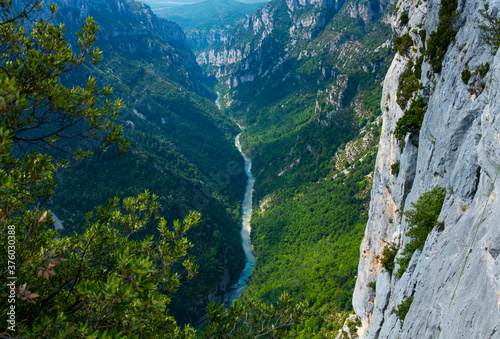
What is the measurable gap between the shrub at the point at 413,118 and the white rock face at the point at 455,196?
96cm

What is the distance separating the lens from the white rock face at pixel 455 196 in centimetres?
1116

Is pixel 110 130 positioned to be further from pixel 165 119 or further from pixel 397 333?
pixel 165 119

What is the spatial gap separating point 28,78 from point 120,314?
267 inches

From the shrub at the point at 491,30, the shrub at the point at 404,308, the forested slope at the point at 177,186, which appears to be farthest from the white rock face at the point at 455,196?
the forested slope at the point at 177,186

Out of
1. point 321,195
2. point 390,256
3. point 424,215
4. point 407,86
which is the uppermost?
point 407,86

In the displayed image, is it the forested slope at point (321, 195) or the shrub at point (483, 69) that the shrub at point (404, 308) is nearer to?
the shrub at point (483, 69)

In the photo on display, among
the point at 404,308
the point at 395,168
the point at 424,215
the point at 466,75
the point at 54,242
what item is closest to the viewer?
the point at 54,242

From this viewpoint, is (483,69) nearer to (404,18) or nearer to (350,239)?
(404,18)

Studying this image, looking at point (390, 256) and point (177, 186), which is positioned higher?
point (177, 186)

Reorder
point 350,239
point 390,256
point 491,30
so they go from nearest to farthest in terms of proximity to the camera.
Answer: point 491,30
point 390,256
point 350,239

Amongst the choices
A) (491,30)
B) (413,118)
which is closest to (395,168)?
(413,118)

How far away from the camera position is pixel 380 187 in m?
33.2

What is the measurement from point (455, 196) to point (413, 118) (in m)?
11.0

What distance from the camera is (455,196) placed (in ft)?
52.2
